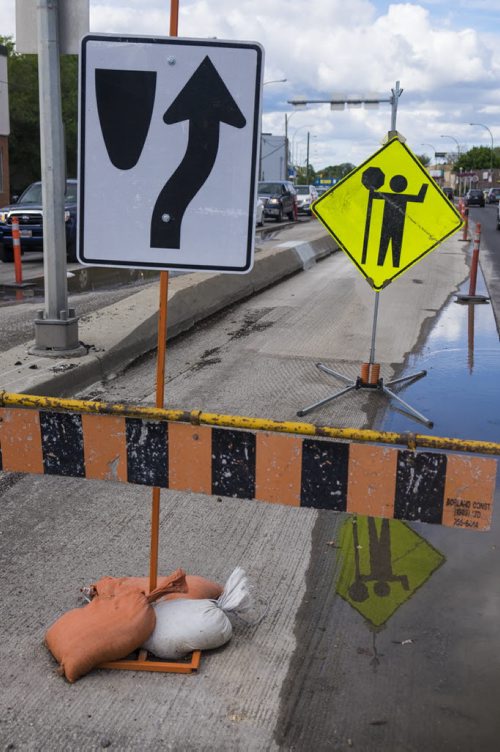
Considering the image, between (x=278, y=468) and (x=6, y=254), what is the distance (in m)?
18.5

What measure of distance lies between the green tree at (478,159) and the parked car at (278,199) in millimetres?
122612

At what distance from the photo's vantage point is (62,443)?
3648 millimetres

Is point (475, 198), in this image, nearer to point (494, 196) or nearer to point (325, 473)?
point (494, 196)

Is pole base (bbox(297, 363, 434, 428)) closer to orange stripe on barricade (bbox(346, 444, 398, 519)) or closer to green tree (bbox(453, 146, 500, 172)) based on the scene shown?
orange stripe on barricade (bbox(346, 444, 398, 519))

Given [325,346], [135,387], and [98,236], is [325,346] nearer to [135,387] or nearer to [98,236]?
[135,387]

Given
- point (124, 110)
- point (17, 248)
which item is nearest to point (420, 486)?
point (124, 110)

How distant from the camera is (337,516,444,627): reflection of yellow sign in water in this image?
13.4 ft

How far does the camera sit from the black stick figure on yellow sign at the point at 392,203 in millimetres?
7391

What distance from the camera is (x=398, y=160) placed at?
734 centimetres

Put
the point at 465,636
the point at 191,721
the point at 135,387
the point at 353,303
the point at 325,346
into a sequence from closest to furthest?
the point at 191,721, the point at 465,636, the point at 135,387, the point at 325,346, the point at 353,303

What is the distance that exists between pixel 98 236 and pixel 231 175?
0.64 m

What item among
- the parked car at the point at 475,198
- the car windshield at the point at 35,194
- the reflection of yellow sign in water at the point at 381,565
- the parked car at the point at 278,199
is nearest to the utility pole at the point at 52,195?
the reflection of yellow sign in water at the point at 381,565

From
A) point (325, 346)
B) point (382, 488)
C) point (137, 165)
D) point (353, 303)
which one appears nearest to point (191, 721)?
point (382, 488)

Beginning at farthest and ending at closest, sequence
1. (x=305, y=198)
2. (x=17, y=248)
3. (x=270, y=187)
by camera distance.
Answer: (x=305, y=198) → (x=270, y=187) → (x=17, y=248)
